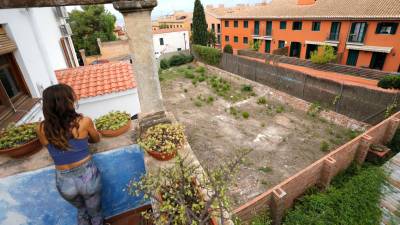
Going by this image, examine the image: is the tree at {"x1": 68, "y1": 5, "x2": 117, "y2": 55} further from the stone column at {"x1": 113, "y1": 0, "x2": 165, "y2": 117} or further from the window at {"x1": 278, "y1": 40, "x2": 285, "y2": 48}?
the stone column at {"x1": 113, "y1": 0, "x2": 165, "y2": 117}

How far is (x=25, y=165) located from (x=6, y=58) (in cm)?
285

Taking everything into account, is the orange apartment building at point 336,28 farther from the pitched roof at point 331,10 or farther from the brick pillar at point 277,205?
the brick pillar at point 277,205

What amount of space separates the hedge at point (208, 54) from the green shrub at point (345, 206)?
1586 cm

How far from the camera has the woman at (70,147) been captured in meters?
2.25

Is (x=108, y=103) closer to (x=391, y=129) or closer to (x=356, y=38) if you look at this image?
(x=391, y=129)

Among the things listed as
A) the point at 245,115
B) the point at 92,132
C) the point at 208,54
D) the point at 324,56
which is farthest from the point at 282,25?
the point at 92,132

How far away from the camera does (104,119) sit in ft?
10.9

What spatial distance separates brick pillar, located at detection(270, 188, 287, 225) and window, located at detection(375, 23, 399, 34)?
19.7 m

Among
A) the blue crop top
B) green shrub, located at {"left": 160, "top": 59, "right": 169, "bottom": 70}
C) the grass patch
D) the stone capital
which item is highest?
the stone capital

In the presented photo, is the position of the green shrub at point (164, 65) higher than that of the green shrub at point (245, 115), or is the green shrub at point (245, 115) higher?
the green shrub at point (164, 65)

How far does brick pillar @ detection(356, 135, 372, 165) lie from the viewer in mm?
6606

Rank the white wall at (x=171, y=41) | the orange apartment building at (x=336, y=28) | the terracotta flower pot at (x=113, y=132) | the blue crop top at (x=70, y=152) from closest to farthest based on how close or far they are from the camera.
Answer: the blue crop top at (x=70, y=152)
the terracotta flower pot at (x=113, y=132)
the orange apartment building at (x=336, y=28)
the white wall at (x=171, y=41)

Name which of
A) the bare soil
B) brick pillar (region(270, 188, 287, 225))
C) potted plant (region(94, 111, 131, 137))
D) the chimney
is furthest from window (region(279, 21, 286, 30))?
potted plant (region(94, 111, 131, 137))

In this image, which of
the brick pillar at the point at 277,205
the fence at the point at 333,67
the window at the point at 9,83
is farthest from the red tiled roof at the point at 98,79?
the fence at the point at 333,67
